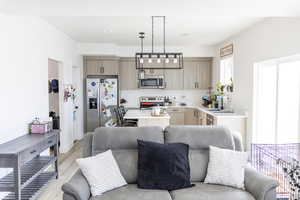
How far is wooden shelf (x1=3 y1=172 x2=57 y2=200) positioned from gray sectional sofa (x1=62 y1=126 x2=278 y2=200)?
1.03 metres

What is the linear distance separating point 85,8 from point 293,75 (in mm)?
3195

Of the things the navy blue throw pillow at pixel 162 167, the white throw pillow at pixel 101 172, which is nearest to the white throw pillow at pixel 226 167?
the navy blue throw pillow at pixel 162 167

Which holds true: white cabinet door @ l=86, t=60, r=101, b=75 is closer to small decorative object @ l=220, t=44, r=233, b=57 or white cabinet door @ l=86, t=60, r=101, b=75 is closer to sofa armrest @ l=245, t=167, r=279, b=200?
small decorative object @ l=220, t=44, r=233, b=57

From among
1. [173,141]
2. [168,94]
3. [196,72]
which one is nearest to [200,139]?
[173,141]

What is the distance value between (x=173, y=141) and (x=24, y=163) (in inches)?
68.3

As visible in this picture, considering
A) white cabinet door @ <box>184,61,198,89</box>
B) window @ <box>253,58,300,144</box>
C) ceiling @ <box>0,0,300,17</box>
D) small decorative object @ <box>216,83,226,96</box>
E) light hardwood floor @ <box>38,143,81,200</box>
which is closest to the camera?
ceiling @ <box>0,0,300,17</box>

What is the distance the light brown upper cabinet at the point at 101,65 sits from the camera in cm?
680

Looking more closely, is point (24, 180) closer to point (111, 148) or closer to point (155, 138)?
point (111, 148)

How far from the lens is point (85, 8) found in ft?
9.14

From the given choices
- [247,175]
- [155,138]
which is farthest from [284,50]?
[155,138]

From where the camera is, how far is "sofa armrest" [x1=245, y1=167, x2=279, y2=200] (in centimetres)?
208

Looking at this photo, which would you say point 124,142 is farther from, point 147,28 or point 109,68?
point 109,68

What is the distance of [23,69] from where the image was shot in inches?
137

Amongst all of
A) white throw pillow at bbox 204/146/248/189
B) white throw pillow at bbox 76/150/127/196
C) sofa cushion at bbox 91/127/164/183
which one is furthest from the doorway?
white throw pillow at bbox 204/146/248/189
